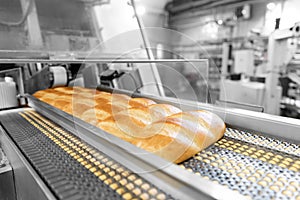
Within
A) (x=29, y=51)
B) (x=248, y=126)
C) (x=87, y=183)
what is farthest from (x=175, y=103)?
(x=29, y=51)

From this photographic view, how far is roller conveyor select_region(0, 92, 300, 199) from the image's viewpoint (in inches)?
21.3

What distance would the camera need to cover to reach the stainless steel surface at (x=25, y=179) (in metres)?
0.58

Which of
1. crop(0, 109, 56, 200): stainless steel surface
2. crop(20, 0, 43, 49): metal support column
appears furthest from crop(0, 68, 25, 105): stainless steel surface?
crop(0, 109, 56, 200): stainless steel surface

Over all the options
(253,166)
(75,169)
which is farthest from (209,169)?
(75,169)

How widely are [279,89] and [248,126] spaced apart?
9.58 feet

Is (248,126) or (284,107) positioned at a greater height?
(248,126)

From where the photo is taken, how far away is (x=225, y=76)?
487 cm

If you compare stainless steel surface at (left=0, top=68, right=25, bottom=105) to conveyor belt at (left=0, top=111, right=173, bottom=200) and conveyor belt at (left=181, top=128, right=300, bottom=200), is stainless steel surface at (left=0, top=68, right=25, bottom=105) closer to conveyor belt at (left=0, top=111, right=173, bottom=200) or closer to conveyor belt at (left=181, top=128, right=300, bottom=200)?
conveyor belt at (left=0, top=111, right=173, bottom=200)

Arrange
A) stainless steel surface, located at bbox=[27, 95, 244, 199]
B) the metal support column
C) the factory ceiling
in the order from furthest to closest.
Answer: the factory ceiling → the metal support column → stainless steel surface, located at bbox=[27, 95, 244, 199]

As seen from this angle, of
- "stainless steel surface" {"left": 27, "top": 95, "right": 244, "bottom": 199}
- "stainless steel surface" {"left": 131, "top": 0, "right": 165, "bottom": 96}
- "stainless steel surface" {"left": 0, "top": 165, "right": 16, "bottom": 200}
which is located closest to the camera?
"stainless steel surface" {"left": 27, "top": 95, "right": 244, "bottom": 199}

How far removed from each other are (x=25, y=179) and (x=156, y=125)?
1.64ft

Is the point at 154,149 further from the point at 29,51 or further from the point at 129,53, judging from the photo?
the point at 29,51

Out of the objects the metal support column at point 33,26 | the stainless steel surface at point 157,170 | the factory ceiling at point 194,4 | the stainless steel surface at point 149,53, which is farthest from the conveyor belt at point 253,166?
the factory ceiling at point 194,4

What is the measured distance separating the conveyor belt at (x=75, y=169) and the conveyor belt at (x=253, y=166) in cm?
21
